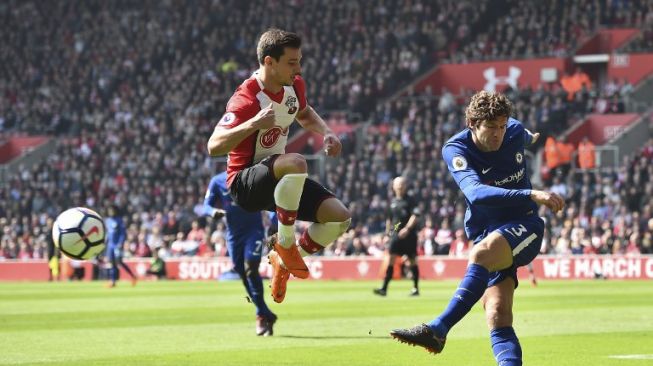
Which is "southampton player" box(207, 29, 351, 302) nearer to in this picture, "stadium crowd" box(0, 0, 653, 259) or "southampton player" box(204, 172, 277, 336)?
"southampton player" box(204, 172, 277, 336)

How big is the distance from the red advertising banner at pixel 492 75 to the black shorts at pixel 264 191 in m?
33.1

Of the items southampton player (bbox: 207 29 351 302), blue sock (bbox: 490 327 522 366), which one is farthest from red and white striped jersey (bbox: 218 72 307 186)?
blue sock (bbox: 490 327 522 366)

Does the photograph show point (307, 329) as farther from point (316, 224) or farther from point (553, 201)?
point (553, 201)

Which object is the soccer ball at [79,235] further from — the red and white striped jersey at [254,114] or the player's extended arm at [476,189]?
the player's extended arm at [476,189]

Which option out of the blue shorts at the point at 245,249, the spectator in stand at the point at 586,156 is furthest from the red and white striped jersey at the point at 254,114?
the spectator in stand at the point at 586,156

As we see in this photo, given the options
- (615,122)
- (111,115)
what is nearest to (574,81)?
(615,122)

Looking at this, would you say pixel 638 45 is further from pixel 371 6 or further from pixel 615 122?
pixel 371 6

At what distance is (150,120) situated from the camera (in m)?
48.6

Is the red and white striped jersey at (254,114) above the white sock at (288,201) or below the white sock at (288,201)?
above

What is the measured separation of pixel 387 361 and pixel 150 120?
38.4m

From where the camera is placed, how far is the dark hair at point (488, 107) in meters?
8.39

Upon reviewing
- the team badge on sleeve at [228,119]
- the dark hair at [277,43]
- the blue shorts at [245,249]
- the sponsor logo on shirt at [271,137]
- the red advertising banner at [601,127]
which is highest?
the red advertising banner at [601,127]

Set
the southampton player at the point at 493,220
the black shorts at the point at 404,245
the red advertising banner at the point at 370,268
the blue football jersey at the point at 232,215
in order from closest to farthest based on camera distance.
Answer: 1. the southampton player at the point at 493,220
2. the blue football jersey at the point at 232,215
3. the black shorts at the point at 404,245
4. the red advertising banner at the point at 370,268

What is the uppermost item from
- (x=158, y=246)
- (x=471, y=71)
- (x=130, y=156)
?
(x=471, y=71)
